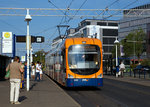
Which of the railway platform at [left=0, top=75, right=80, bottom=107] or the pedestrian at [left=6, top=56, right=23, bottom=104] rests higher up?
the pedestrian at [left=6, top=56, right=23, bottom=104]

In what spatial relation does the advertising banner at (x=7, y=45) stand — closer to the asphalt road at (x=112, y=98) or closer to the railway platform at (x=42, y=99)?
the asphalt road at (x=112, y=98)

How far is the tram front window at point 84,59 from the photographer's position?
53.4 feet

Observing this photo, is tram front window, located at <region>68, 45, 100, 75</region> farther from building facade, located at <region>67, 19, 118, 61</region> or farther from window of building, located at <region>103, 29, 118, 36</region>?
window of building, located at <region>103, 29, 118, 36</region>

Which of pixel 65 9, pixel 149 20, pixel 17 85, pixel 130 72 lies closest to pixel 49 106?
pixel 17 85

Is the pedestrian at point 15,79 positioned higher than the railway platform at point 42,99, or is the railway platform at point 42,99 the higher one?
the pedestrian at point 15,79

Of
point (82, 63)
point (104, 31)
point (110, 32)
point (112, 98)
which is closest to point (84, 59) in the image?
point (82, 63)

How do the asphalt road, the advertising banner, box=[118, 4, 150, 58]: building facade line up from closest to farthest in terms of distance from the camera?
the asphalt road < the advertising banner < box=[118, 4, 150, 58]: building facade

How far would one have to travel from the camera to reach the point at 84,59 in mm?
16469

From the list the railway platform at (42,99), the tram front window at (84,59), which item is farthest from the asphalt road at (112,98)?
the tram front window at (84,59)

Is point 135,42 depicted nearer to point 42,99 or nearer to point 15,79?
point 42,99

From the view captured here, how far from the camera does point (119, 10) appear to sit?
31.6 metres

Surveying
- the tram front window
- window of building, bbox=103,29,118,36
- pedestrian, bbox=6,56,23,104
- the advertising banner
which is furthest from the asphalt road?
window of building, bbox=103,29,118,36

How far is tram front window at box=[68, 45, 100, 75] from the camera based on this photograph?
16.3 meters

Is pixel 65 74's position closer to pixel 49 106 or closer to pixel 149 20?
pixel 49 106
